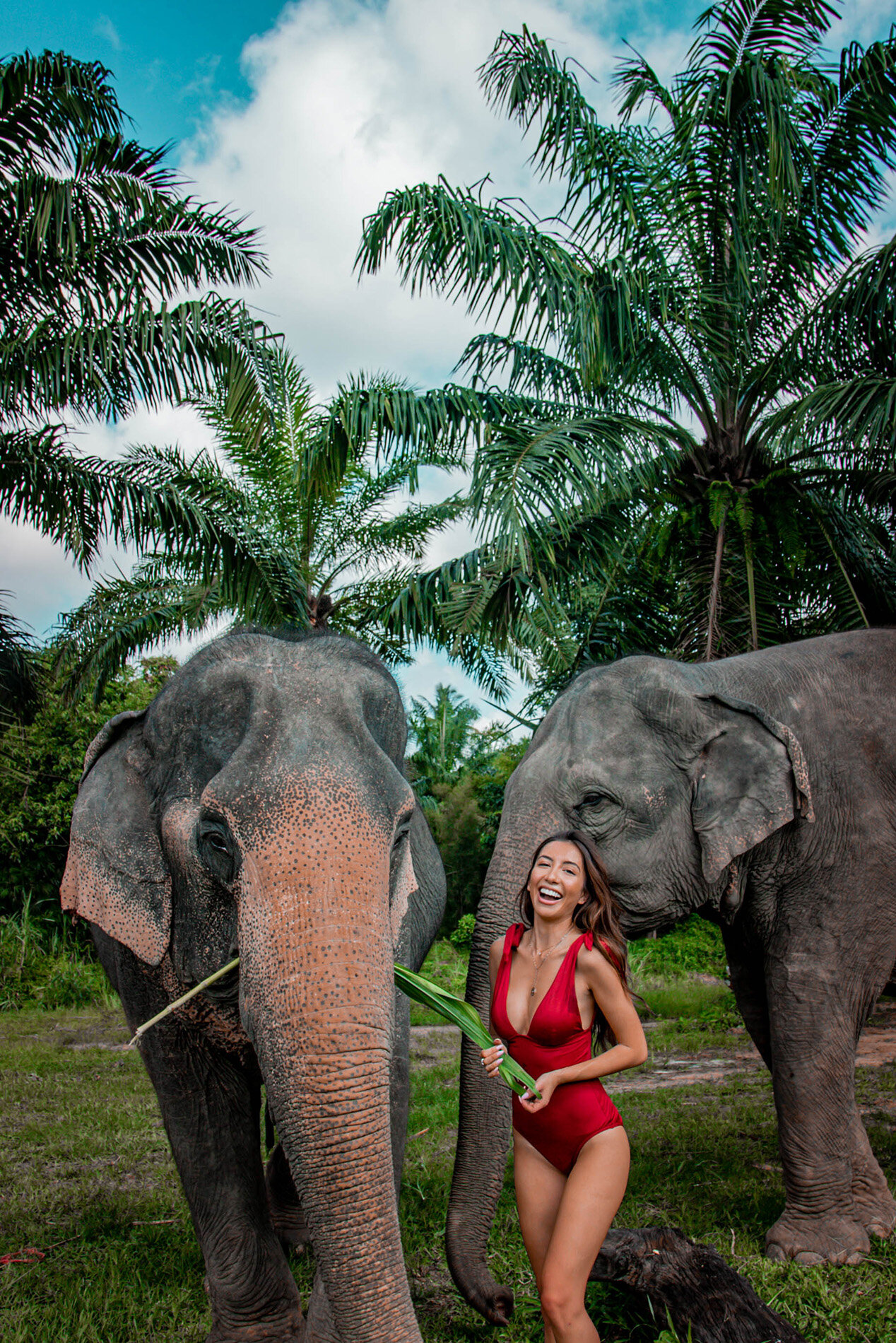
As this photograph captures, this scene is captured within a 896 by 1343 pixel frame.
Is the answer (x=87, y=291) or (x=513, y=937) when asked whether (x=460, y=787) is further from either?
(x=513, y=937)

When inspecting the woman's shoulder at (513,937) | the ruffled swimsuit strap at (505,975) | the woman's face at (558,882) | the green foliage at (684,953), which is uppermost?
the woman's face at (558,882)

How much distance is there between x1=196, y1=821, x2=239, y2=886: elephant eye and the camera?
268 cm

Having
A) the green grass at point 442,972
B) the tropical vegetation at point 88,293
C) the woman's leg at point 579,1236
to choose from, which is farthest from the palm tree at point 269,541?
the woman's leg at point 579,1236

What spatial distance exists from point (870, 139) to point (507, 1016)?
10237mm

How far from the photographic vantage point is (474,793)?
2877cm

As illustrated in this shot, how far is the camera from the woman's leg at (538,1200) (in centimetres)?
273

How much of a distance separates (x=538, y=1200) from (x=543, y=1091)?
1.10 ft

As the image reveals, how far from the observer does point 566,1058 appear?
2762 mm

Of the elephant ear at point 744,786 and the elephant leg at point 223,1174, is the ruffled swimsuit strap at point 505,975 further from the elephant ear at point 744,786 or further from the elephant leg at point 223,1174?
the elephant ear at point 744,786

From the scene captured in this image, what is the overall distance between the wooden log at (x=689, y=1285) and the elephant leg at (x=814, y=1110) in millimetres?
1187

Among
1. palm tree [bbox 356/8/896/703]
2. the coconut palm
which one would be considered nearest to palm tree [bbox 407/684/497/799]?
the coconut palm

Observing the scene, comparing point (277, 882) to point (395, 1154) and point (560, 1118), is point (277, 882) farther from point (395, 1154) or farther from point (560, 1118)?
point (395, 1154)

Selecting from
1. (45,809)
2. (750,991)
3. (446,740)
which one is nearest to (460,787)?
(446,740)

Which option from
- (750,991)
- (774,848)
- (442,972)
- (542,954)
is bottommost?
(442,972)
